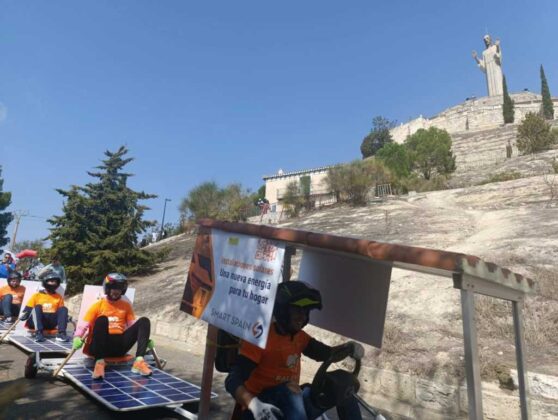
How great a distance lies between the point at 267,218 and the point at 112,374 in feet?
91.0

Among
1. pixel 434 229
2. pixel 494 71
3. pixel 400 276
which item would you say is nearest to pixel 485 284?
pixel 400 276

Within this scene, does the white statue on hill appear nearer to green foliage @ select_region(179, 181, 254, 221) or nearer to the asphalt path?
green foliage @ select_region(179, 181, 254, 221)

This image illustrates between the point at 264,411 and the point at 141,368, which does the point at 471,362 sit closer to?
the point at 264,411

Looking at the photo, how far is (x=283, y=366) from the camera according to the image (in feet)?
10.2

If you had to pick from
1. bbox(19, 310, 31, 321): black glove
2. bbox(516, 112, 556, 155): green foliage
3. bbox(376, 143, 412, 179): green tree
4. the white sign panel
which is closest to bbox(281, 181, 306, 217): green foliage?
bbox(376, 143, 412, 179): green tree

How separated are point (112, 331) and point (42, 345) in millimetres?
1845

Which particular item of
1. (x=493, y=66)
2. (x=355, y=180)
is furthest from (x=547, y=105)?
(x=355, y=180)

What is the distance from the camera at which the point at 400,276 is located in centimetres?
993

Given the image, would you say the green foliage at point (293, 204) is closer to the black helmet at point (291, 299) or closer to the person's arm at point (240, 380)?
the black helmet at point (291, 299)

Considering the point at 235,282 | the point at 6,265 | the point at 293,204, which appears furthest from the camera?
the point at 293,204

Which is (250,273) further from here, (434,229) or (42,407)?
(434,229)

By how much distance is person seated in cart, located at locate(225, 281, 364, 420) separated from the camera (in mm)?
2838

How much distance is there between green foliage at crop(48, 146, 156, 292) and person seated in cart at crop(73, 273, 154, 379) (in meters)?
14.2

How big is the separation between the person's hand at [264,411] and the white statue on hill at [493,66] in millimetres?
97556
